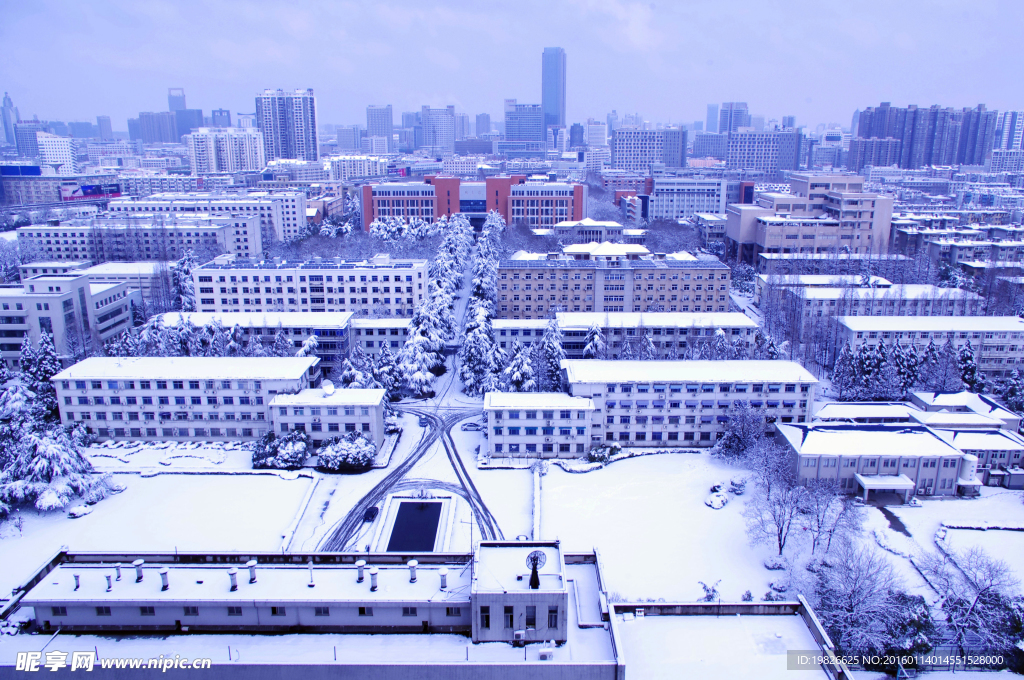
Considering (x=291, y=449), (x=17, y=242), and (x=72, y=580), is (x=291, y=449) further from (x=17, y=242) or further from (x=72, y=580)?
(x=17, y=242)

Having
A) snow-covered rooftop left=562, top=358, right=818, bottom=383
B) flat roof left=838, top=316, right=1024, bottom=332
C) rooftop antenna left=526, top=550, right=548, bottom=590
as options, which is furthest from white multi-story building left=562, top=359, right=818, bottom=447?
rooftop antenna left=526, top=550, right=548, bottom=590

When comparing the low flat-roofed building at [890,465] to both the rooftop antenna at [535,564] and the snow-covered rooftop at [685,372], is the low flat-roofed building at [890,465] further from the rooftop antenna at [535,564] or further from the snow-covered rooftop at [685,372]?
the rooftop antenna at [535,564]

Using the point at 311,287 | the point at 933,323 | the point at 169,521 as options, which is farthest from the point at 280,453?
the point at 933,323

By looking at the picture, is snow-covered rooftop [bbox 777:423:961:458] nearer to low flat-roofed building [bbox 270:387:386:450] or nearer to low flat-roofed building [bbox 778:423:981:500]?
low flat-roofed building [bbox 778:423:981:500]

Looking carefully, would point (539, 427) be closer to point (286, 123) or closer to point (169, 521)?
point (169, 521)

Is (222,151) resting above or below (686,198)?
above

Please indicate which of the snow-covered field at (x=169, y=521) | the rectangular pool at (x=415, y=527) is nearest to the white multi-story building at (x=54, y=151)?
the snow-covered field at (x=169, y=521)
